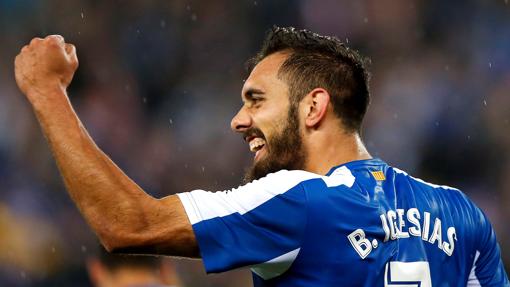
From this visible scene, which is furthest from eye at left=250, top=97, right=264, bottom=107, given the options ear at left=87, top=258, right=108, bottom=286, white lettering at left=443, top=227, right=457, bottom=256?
ear at left=87, top=258, right=108, bottom=286

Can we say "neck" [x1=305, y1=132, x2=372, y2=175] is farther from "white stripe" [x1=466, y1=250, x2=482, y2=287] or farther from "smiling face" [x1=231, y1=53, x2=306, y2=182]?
→ "white stripe" [x1=466, y1=250, x2=482, y2=287]

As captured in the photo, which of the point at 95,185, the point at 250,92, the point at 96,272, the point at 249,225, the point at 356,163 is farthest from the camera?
the point at 96,272

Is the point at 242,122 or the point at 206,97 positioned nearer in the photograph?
the point at 242,122

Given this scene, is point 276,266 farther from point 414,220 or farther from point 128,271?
point 128,271

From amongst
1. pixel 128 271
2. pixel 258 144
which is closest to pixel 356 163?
pixel 258 144

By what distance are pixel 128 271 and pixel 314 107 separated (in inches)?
125

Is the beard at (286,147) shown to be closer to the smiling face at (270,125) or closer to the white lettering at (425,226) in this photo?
the smiling face at (270,125)

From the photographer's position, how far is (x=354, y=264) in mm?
2422

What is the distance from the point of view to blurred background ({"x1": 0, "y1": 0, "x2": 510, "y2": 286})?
22.4 feet

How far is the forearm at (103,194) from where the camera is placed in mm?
2211

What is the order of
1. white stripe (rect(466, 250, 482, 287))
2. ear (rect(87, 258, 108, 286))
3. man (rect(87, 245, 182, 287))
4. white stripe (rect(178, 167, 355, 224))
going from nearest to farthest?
white stripe (rect(178, 167, 355, 224)) < white stripe (rect(466, 250, 482, 287)) < man (rect(87, 245, 182, 287)) < ear (rect(87, 258, 108, 286))

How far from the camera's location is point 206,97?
772 cm

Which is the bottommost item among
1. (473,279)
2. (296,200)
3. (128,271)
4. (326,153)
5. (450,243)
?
(128,271)

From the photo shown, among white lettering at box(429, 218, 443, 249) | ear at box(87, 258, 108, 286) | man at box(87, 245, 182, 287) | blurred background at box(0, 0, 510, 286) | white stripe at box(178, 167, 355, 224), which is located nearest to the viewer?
white stripe at box(178, 167, 355, 224)
